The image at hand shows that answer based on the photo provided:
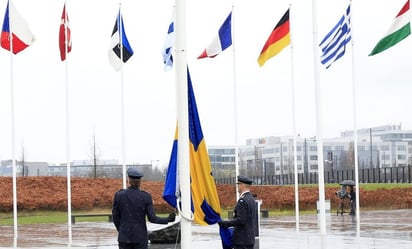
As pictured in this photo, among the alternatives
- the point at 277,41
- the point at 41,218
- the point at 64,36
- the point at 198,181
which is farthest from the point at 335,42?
the point at 41,218

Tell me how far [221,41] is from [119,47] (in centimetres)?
299

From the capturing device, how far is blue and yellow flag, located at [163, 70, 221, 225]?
8523 millimetres

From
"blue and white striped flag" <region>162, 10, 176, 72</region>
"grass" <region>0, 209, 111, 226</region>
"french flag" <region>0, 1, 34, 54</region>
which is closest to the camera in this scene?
"blue and white striped flag" <region>162, 10, 176, 72</region>

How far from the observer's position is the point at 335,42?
16.4 metres

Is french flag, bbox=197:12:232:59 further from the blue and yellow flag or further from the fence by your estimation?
the fence

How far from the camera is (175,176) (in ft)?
29.1

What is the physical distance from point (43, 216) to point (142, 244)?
26.5 metres

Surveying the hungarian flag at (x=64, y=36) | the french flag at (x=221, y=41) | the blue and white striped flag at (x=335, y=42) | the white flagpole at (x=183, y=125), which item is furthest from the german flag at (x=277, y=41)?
the white flagpole at (x=183, y=125)

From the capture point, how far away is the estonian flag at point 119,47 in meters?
20.1

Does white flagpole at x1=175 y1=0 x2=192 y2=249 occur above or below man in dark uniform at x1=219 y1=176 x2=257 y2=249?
above

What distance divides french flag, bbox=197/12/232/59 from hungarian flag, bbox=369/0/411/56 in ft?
19.6

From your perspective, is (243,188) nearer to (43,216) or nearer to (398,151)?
(43,216)

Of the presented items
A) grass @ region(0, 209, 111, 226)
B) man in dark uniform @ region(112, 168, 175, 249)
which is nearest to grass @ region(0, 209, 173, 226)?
grass @ region(0, 209, 111, 226)

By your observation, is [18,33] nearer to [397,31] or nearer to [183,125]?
[397,31]
